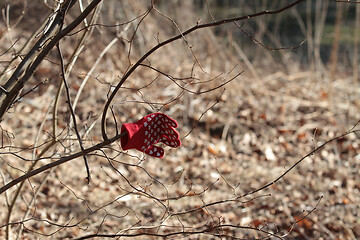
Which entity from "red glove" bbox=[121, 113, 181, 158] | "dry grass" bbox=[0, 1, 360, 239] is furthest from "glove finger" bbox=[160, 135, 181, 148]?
"dry grass" bbox=[0, 1, 360, 239]

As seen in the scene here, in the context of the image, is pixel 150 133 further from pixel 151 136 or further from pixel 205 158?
pixel 205 158

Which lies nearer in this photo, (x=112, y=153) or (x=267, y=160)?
(x=112, y=153)

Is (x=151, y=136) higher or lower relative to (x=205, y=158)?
lower

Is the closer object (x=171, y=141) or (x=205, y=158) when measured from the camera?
(x=171, y=141)

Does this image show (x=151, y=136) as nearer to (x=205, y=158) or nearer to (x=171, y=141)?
(x=171, y=141)

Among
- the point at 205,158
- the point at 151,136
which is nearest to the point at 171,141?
the point at 151,136

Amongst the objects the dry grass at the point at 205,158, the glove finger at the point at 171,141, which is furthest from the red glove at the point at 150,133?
the dry grass at the point at 205,158

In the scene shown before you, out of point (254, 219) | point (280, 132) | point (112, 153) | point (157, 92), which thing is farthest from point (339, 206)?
point (157, 92)

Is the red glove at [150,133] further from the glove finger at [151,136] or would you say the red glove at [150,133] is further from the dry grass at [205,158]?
the dry grass at [205,158]

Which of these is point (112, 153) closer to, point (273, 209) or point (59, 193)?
point (59, 193)
